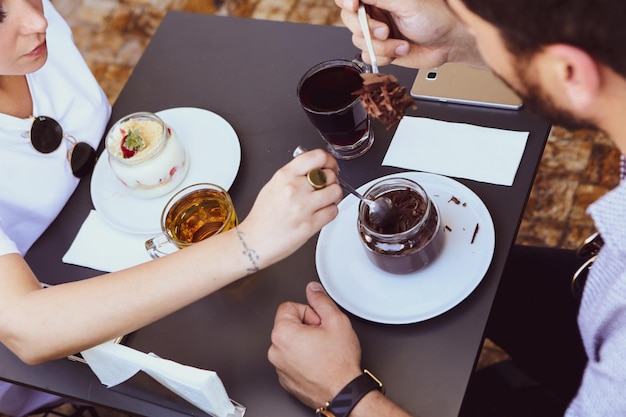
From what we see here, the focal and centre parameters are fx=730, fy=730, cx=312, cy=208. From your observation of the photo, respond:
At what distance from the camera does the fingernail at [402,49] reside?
4.02 ft

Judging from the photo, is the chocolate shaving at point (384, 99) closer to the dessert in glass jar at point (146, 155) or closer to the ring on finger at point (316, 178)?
the ring on finger at point (316, 178)

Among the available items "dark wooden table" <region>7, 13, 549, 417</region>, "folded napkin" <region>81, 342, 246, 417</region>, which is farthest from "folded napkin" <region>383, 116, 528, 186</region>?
"folded napkin" <region>81, 342, 246, 417</region>

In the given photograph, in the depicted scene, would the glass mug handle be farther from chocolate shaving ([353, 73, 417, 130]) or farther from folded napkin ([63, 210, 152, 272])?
chocolate shaving ([353, 73, 417, 130])

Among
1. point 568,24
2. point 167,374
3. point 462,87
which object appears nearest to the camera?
point 568,24

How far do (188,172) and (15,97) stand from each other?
37cm

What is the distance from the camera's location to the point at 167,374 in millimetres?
946

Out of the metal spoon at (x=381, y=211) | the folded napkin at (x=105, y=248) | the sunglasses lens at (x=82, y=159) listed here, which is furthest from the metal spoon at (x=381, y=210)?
the sunglasses lens at (x=82, y=159)

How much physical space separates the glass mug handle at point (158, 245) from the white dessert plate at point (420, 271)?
9.3 inches

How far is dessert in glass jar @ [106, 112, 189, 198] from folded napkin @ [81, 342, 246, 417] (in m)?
0.32

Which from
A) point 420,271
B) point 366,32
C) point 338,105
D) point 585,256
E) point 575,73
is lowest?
point 585,256

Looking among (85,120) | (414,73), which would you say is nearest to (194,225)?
(85,120)

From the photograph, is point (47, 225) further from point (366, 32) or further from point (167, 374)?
point (366, 32)

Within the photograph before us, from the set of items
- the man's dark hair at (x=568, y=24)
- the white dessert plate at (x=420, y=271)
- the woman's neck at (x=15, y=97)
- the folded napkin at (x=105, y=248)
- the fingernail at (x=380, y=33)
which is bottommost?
the folded napkin at (x=105, y=248)

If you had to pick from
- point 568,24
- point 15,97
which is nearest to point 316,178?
point 568,24
